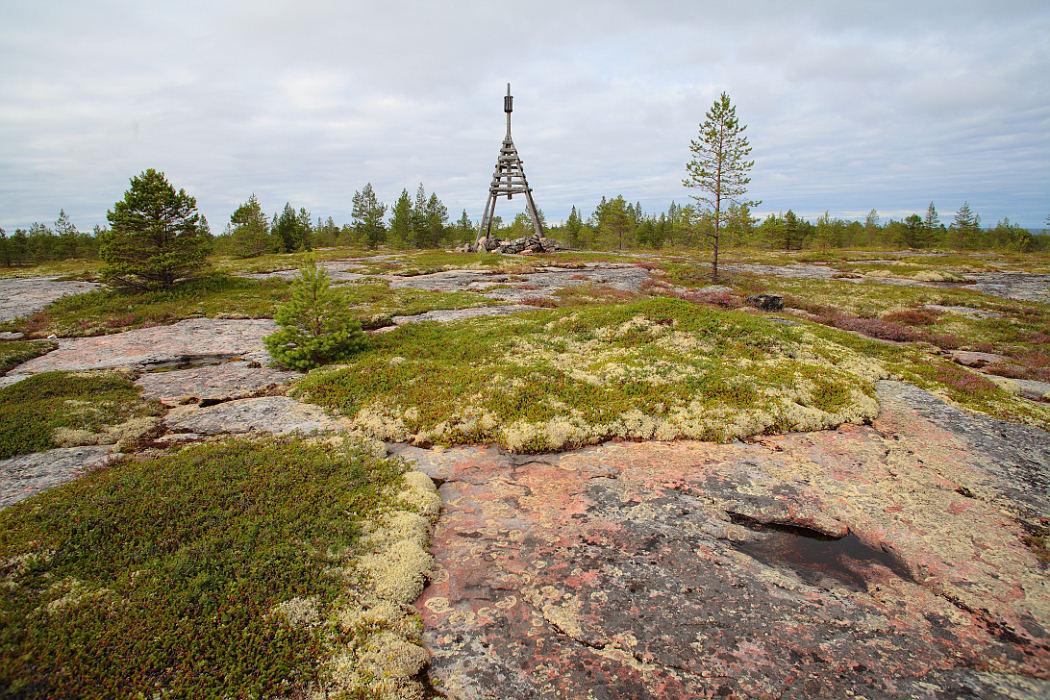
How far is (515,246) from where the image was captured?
62000 mm

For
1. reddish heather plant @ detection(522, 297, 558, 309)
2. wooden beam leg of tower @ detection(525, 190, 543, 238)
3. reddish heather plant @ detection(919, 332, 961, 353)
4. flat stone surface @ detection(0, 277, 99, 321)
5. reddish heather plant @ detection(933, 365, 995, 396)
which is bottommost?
reddish heather plant @ detection(933, 365, 995, 396)

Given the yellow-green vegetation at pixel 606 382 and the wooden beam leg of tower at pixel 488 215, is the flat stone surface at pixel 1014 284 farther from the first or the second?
the wooden beam leg of tower at pixel 488 215

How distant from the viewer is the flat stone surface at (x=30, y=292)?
24297mm

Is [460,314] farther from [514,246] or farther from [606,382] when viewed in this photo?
[514,246]

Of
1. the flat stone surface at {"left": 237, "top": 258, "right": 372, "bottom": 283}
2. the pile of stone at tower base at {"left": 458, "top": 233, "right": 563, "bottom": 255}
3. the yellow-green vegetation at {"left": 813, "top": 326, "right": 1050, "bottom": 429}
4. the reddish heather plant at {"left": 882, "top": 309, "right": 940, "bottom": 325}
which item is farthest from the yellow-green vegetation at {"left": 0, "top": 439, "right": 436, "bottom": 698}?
the pile of stone at tower base at {"left": 458, "top": 233, "right": 563, "bottom": 255}

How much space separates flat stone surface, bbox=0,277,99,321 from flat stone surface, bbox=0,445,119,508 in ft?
67.7

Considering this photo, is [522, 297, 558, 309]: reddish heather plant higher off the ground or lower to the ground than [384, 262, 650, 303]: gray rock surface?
lower

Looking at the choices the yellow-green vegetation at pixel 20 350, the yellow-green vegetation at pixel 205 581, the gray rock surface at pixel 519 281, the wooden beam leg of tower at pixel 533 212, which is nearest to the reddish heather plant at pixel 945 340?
the gray rock surface at pixel 519 281

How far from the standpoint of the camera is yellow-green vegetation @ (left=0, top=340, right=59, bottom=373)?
15.1 m

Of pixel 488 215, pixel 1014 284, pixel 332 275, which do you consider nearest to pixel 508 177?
pixel 488 215

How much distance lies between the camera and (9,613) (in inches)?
192

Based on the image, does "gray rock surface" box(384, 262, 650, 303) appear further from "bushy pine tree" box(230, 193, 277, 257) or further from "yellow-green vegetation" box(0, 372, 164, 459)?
"bushy pine tree" box(230, 193, 277, 257)

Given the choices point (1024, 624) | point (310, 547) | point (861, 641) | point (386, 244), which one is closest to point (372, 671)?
point (310, 547)

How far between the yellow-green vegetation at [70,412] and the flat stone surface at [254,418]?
730 mm
